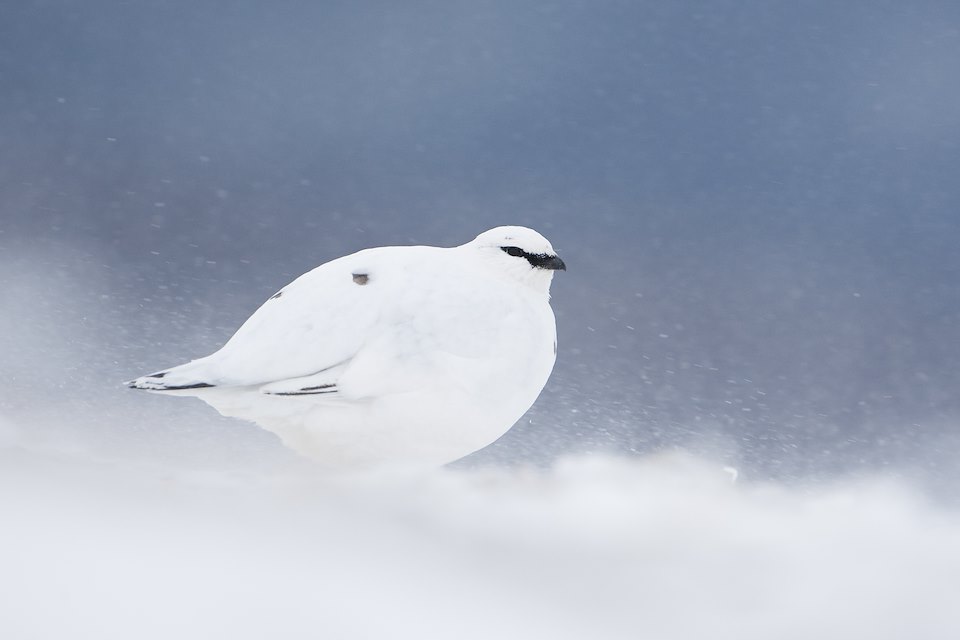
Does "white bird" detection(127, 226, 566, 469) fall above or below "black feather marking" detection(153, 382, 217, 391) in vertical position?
above

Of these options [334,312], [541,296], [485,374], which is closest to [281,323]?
[334,312]

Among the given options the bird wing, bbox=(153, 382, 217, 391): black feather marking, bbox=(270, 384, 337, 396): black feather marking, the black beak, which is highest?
the black beak

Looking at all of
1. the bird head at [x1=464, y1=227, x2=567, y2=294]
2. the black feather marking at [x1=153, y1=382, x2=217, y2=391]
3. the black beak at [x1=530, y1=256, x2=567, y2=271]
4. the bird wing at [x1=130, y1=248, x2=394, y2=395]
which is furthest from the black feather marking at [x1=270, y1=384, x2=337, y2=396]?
the black beak at [x1=530, y1=256, x2=567, y2=271]

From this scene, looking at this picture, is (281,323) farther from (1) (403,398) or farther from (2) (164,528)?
(2) (164,528)

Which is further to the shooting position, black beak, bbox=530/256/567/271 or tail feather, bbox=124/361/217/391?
black beak, bbox=530/256/567/271

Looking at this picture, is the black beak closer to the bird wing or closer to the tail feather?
the bird wing

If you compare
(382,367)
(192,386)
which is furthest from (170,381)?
(382,367)
